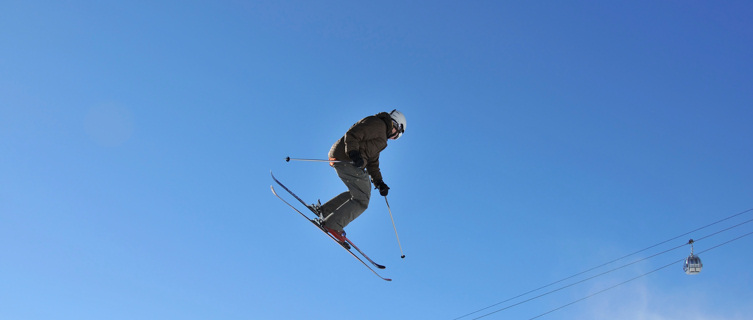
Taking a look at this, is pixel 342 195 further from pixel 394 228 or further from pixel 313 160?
pixel 394 228

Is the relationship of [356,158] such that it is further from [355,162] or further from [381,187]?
[381,187]

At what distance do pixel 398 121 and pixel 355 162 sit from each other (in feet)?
4.28

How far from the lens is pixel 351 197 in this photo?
11.9m

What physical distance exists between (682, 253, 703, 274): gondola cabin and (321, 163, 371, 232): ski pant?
1004cm

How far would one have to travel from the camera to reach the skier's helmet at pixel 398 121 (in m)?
12.0

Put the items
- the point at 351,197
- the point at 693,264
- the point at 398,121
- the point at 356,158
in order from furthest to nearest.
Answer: the point at 693,264, the point at 398,121, the point at 351,197, the point at 356,158

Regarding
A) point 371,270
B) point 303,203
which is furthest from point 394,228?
point 303,203

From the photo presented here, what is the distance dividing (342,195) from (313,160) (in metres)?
0.89

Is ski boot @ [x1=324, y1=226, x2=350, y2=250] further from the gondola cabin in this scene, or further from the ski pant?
the gondola cabin

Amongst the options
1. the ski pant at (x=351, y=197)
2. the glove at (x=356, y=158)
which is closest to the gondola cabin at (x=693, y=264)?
the ski pant at (x=351, y=197)

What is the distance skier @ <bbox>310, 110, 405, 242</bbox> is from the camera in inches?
450

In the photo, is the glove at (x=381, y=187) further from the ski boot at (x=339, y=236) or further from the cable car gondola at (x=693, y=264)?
the cable car gondola at (x=693, y=264)

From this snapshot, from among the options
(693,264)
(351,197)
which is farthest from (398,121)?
(693,264)

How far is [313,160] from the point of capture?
40.7 feet
